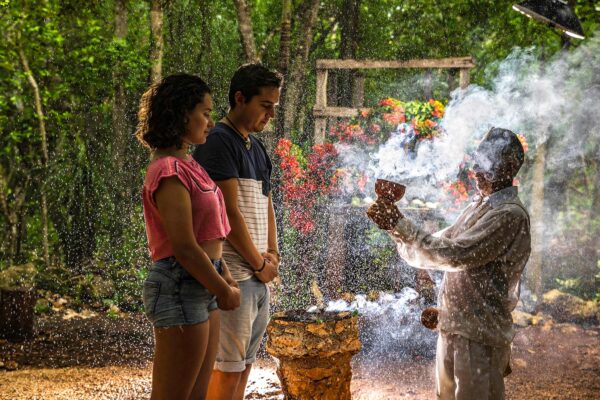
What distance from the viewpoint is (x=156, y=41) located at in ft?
35.0

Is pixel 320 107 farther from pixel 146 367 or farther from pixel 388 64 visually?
pixel 146 367

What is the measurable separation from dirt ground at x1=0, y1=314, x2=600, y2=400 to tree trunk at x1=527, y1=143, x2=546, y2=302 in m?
0.76

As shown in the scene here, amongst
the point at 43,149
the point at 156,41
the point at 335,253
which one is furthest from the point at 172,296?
the point at 156,41

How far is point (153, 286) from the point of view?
2.41 m

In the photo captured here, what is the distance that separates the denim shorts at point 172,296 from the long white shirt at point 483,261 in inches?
45.0

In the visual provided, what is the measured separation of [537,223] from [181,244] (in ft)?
23.9

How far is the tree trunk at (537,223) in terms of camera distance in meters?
8.41

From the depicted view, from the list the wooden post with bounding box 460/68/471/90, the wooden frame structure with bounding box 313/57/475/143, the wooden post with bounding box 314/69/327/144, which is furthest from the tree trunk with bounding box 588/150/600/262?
the wooden post with bounding box 314/69/327/144

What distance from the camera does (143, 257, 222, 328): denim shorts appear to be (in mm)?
2381

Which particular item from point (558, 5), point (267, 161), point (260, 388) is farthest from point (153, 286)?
point (558, 5)

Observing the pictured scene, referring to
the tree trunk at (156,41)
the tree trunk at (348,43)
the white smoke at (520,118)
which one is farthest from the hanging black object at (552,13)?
the tree trunk at (348,43)

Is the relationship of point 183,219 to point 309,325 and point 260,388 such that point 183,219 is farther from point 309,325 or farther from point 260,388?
point 260,388

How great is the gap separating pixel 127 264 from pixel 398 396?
5914 millimetres

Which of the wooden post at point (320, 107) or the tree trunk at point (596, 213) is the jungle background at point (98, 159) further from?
the wooden post at point (320, 107)
